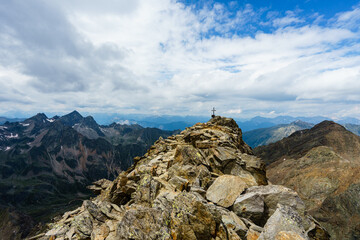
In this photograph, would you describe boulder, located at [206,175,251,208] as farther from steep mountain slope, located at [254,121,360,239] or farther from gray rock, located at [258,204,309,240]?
steep mountain slope, located at [254,121,360,239]

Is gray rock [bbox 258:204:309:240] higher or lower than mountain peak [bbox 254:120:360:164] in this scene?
higher

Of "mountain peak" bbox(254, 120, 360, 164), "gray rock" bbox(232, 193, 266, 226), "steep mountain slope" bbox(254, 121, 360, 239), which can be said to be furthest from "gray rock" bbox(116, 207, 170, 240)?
"mountain peak" bbox(254, 120, 360, 164)

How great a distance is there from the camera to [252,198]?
526 inches

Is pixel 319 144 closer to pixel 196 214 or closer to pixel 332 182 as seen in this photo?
pixel 332 182

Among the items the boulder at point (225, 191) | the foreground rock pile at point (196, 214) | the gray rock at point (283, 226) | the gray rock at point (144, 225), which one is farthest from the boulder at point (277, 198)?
the gray rock at point (144, 225)

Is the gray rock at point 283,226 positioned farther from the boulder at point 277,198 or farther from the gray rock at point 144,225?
the gray rock at point 144,225

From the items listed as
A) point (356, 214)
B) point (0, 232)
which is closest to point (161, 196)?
point (356, 214)

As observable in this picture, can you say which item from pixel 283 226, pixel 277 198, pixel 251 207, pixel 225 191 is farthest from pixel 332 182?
pixel 283 226

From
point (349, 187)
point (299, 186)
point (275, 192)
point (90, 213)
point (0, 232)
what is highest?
point (275, 192)

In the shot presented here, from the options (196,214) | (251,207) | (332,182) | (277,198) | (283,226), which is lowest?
(332,182)

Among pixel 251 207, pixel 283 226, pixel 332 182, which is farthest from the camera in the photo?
pixel 332 182

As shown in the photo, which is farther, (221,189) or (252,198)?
(221,189)

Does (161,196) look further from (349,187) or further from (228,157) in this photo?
(349,187)

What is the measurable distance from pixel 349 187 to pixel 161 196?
303ft
